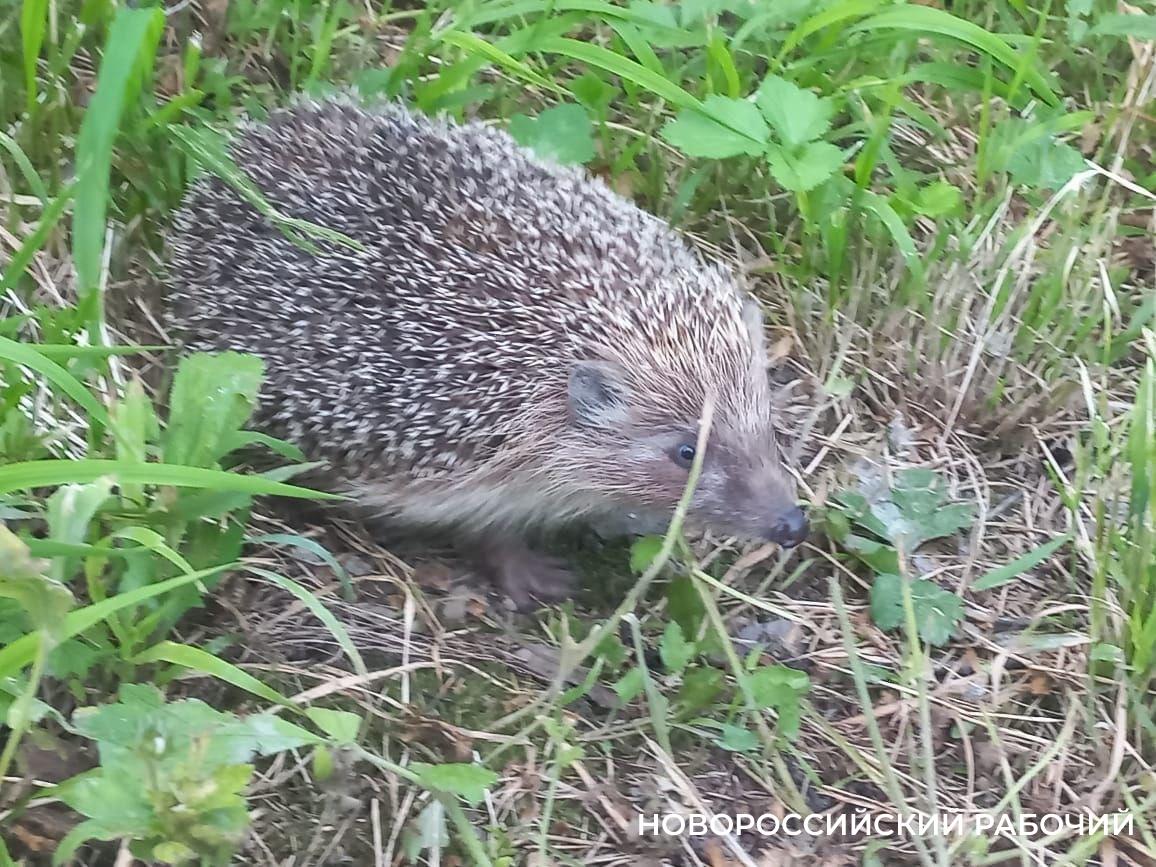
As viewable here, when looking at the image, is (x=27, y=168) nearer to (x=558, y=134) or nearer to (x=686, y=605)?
(x=558, y=134)

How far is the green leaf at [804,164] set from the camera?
3314 mm

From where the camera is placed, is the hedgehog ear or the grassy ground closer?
the grassy ground

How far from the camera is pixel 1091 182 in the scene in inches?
157

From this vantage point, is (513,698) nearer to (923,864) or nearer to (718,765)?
(718,765)

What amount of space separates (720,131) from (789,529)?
3.84 ft

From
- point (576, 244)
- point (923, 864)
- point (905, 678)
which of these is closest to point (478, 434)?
point (576, 244)

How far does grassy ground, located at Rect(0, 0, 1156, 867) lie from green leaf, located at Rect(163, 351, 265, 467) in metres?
0.01

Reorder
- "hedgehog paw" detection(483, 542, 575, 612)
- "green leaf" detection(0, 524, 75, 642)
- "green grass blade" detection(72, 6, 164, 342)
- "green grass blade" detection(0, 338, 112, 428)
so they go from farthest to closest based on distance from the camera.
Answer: "hedgehog paw" detection(483, 542, 575, 612)
"green grass blade" detection(72, 6, 164, 342)
"green grass blade" detection(0, 338, 112, 428)
"green leaf" detection(0, 524, 75, 642)

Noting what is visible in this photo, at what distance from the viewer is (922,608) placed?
125 inches

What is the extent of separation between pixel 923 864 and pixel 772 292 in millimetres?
1858

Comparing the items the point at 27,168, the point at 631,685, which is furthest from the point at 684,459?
the point at 27,168

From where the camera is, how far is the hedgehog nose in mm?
3082

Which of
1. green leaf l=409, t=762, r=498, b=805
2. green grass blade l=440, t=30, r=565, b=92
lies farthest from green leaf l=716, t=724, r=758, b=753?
green grass blade l=440, t=30, r=565, b=92

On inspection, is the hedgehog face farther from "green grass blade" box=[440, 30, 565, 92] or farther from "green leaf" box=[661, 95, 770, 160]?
"green grass blade" box=[440, 30, 565, 92]
